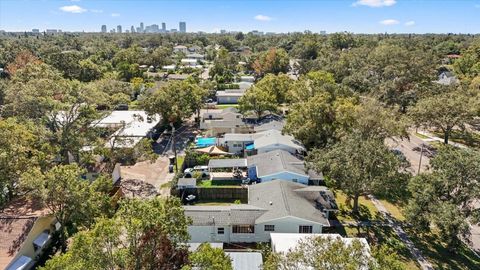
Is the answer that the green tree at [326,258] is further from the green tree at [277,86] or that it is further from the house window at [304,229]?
the green tree at [277,86]

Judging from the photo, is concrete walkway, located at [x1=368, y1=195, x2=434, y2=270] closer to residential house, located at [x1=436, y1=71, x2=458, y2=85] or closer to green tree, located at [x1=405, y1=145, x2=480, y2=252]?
green tree, located at [x1=405, y1=145, x2=480, y2=252]

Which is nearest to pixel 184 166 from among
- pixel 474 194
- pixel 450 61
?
pixel 474 194

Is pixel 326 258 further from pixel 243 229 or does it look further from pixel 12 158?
pixel 12 158

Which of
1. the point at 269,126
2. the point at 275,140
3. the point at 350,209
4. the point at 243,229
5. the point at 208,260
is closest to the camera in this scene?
the point at 208,260

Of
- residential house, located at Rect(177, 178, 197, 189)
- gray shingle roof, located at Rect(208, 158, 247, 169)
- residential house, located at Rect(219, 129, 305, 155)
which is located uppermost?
residential house, located at Rect(219, 129, 305, 155)

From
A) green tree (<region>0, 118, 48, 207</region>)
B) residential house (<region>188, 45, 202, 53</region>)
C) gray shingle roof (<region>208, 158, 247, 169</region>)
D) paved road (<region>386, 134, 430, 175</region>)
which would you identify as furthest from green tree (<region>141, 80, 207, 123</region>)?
residential house (<region>188, 45, 202, 53</region>)

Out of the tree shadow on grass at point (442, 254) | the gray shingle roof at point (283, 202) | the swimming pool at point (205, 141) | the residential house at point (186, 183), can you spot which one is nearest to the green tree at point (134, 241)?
the gray shingle roof at point (283, 202)

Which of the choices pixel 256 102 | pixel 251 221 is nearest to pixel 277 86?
pixel 256 102
